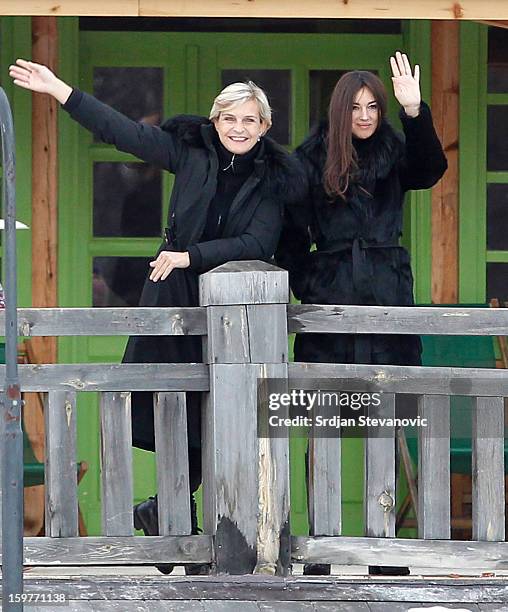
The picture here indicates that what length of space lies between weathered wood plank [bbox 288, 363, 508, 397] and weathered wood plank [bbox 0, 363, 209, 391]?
40 centimetres

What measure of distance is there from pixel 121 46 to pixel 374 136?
7.19ft

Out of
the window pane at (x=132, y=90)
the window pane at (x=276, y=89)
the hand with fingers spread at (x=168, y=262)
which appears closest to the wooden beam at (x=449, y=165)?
the window pane at (x=276, y=89)

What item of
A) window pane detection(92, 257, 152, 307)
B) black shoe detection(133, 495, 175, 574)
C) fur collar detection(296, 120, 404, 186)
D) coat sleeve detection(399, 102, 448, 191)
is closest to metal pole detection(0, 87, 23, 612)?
black shoe detection(133, 495, 175, 574)

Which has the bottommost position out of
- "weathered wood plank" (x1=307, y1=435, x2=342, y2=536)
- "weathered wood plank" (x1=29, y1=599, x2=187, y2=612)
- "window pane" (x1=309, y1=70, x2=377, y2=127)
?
"weathered wood plank" (x1=29, y1=599, x2=187, y2=612)

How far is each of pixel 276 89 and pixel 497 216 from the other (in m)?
1.25

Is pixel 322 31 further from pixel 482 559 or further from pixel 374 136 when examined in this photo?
pixel 482 559

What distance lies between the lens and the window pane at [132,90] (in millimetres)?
7141

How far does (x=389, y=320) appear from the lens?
5051mm

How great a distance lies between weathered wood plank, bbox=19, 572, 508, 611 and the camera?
494 cm

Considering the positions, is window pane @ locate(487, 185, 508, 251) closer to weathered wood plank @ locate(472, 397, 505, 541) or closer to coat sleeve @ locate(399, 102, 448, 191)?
coat sleeve @ locate(399, 102, 448, 191)

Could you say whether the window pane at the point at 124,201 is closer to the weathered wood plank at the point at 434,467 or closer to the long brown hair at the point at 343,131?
the long brown hair at the point at 343,131

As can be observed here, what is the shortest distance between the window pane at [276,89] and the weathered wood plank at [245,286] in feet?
7.45

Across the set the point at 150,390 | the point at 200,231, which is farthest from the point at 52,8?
the point at 150,390

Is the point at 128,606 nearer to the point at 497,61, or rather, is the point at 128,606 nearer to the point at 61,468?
the point at 61,468
